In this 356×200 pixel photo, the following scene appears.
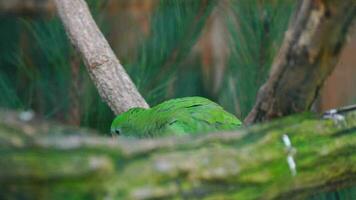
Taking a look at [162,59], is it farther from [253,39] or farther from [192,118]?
[192,118]

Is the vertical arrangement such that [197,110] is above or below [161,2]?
below

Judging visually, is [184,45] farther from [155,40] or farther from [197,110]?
[197,110]

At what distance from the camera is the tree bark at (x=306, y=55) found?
472mm

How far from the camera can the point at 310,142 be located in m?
0.53

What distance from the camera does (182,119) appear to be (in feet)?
2.35

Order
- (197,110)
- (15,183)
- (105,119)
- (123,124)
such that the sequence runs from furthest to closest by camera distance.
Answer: (105,119) < (123,124) < (197,110) < (15,183)

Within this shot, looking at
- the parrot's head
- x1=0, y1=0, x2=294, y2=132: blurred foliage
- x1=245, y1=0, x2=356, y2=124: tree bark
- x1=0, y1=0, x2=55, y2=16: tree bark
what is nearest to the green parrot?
the parrot's head

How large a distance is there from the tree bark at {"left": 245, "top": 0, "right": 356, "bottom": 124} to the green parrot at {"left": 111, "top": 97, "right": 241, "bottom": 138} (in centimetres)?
16

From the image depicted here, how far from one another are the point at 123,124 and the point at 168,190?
39 centimetres

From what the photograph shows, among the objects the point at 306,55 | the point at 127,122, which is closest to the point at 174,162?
the point at 306,55

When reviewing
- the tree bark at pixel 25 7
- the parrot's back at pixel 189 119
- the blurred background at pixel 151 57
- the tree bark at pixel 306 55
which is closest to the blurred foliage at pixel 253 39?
the blurred background at pixel 151 57

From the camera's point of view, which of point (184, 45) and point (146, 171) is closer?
point (146, 171)

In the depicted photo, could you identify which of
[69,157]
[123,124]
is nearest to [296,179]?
[69,157]

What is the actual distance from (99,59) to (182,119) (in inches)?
9.4
